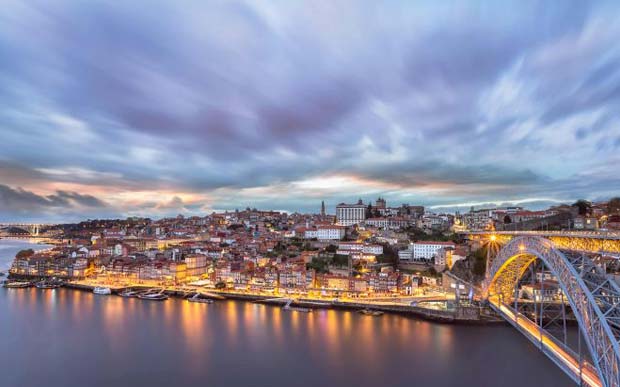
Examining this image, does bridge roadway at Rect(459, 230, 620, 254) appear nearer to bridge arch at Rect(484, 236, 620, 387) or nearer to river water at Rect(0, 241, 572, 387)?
bridge arch at Rect(484, 236, 620, 387)

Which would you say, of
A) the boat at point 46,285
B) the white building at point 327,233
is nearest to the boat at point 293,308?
the white building at point 327,233

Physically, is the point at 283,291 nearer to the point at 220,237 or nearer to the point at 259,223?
the point at 220,237

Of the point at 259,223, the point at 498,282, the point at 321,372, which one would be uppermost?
the point at 259,223

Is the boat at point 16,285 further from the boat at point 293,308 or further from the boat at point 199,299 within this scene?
the boat at point 293,308

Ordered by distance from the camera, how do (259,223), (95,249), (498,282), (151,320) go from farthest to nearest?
(259,223) → (95,249) → (151,320) → (498,282)

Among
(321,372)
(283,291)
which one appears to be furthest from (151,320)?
(321,372)

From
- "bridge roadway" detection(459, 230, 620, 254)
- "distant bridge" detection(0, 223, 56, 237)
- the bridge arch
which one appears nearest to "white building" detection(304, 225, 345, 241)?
"bridge roadway" detection(459, 230, 620, 254)
